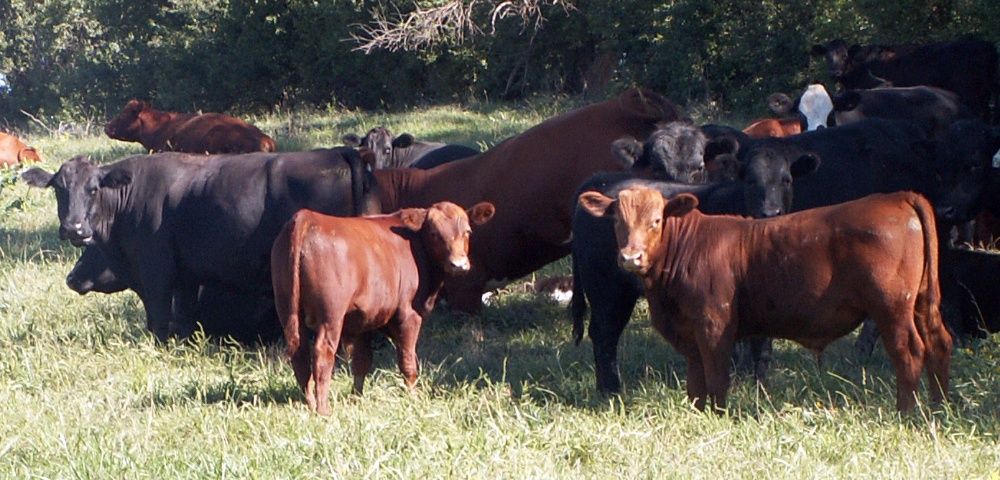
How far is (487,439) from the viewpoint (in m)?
6.38

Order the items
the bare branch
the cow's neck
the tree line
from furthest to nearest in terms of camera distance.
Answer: the bare branch, the tree line, the cow's neck

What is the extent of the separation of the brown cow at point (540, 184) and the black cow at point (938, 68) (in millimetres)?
6966

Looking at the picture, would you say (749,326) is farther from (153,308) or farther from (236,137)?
(236,137)

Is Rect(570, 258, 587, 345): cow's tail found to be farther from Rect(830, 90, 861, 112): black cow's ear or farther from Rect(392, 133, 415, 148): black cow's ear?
Rect(392, 133, 415, 148): black cow's ear

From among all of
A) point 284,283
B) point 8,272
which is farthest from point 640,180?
point 8,272

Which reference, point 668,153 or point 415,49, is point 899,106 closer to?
point 668,153

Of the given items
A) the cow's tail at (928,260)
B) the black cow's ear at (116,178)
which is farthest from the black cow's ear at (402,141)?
the cow's tail at (928,260)

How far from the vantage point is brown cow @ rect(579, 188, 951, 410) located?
6746 mm

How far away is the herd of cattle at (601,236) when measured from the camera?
6938mm

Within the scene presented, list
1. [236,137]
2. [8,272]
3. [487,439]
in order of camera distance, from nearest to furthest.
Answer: [487,439], [8,272], [236,137]

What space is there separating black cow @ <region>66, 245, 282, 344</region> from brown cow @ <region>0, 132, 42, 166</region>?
1133 cm

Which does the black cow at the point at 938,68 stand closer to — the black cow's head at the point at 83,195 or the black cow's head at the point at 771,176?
the black cow's head at the point at 771,176

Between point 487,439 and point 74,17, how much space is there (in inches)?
1647

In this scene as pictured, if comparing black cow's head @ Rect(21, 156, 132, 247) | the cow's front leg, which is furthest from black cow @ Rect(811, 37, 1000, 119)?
black cow's head @ Rect(21, 156, 132, 247)
